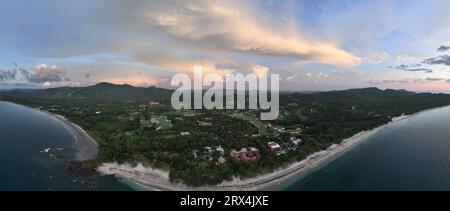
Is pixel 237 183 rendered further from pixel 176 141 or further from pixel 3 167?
pixel 3 167

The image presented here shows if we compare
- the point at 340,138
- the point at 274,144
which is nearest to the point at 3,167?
the point at 274,144

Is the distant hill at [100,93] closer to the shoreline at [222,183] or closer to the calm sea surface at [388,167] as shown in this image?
the shoreline at [222,183]

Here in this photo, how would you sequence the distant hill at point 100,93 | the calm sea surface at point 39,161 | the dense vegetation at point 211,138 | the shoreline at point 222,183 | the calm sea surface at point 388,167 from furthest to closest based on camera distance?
the distant hill at point 100,93, the dense vegetation at point 211,138, the calm sea surface at point 388,167, the calm sea surface at point 39,161, the shoreline at point 222,183

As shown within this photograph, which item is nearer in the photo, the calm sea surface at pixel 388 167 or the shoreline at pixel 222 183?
the shoreline at pixel 222 183

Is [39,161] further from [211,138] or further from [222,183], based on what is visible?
[222,183]

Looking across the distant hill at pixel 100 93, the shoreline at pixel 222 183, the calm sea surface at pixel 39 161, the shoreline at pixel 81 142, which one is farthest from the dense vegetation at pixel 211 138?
the distant hill at pixel 100 93

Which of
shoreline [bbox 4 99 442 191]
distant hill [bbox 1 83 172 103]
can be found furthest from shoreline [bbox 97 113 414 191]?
distant hill [bbox 1 83 172 103]

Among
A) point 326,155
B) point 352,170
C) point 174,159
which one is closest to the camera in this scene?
point 174,159

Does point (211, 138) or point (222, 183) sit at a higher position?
point (211, 138)

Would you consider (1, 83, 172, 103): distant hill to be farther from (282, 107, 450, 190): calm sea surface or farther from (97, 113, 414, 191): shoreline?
(97, 113, 414, 191): shoreline

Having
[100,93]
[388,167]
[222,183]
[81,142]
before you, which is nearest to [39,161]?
[81,142]

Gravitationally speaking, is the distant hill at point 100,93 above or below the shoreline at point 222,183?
above
